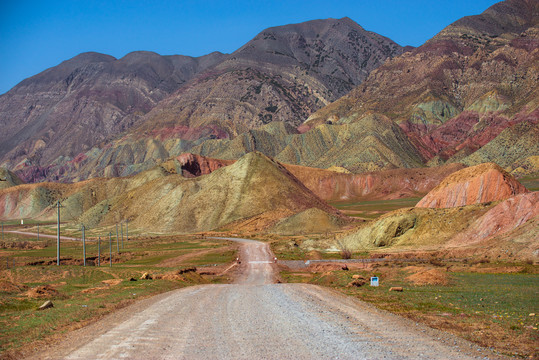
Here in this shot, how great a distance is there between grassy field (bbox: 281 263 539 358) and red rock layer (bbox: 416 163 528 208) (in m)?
38.4

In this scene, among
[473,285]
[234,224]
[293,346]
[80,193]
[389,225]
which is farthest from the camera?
[80,193]

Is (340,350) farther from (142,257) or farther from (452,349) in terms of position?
(142,257)

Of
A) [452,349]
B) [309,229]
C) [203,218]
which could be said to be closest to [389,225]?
[309,229]

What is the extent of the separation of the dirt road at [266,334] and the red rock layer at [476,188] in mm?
59845

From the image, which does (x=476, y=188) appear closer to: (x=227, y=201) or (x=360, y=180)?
(x=227, y=201)

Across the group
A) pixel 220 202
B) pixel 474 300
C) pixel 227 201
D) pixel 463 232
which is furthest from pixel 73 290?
pixel 220 202

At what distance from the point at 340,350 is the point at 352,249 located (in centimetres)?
5314

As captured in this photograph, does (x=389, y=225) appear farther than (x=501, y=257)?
Yes

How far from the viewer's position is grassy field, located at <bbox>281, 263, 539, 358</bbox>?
15.4m

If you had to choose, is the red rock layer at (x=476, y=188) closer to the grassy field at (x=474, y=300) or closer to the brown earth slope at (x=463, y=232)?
the brown earth slope at (x=463, y=232)

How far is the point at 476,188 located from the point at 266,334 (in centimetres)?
6926

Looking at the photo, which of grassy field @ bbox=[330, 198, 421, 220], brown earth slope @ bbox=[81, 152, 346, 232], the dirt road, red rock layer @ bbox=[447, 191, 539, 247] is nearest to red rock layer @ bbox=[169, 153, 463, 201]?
grassy field @ bbox=[330, 198, 421, 220]

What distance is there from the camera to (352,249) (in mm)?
65750

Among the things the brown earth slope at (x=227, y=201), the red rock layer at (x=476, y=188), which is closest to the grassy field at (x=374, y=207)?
the brown earth slope at (x=227, y=201)
